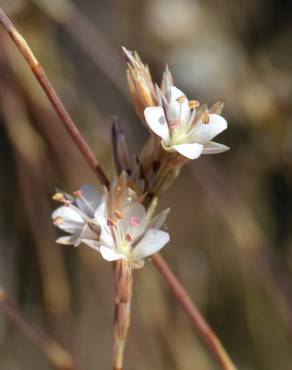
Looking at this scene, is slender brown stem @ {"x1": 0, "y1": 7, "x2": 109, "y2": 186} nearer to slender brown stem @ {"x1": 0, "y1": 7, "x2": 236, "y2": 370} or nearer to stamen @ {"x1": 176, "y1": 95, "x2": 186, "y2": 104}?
slender brown stem @ {"x1": 0, "y1": 7, "x2": 236, "y2": 370}

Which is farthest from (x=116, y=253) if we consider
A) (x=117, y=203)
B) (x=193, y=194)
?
(x=193, y=194)

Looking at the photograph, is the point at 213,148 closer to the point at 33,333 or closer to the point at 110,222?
the point at 110,222

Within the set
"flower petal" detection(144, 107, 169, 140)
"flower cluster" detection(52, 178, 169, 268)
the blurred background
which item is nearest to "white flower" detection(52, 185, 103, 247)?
"flower cluster" detection(52, 178, 169, 268)

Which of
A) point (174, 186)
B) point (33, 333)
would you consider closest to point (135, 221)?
point (33, 333)

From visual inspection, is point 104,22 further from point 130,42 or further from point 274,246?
point 274,246

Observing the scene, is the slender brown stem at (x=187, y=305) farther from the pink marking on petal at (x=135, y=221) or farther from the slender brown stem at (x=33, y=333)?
the slender brown stem at (x=33, y=333)
